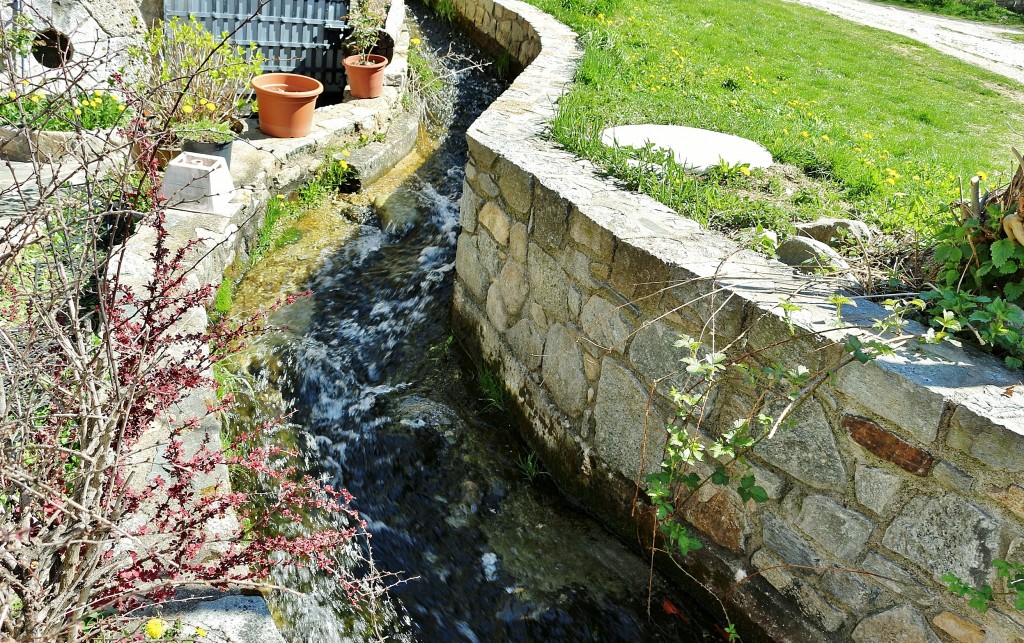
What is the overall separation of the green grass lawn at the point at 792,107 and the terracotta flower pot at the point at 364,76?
5.69 feet

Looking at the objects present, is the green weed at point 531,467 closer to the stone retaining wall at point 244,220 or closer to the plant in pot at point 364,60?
the stone retaining wall at point 244,220

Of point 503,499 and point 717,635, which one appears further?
point 503,499

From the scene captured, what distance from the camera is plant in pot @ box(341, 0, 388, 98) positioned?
260 inches

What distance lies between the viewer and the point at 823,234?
3.37 metres

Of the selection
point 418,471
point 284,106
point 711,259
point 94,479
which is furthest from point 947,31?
point 94,479

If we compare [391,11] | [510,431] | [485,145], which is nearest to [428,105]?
[391,11]

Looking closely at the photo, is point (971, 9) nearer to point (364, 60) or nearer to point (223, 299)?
point (364, 60)

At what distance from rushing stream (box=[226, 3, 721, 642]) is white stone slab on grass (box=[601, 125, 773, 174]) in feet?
4.51

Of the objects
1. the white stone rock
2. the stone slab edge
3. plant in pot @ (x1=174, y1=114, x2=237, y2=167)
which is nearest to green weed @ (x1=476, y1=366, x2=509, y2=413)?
the stone slab edge

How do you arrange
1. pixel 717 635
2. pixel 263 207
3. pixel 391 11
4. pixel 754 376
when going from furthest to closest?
pixel 391 11 → pixel 263 207 → pixel 717 635 → pixel 754 376

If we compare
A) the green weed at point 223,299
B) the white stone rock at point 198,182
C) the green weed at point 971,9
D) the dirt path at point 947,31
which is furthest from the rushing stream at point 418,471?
the green weed at point 971,9

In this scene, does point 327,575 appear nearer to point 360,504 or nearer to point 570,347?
point 360,504

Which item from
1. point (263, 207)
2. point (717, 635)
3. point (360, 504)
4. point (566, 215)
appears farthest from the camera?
point (263, 207)

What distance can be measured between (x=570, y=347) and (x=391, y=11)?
5.77m
